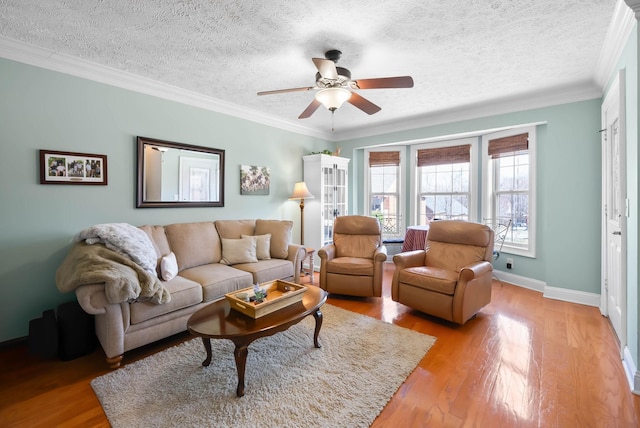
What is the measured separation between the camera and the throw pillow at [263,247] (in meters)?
3.65

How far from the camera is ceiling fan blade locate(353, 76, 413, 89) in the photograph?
7.18ft

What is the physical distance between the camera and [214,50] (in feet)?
8.25

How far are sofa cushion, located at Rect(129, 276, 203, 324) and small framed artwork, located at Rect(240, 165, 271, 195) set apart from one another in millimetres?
1764

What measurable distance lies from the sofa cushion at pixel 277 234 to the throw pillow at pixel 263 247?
0.10m

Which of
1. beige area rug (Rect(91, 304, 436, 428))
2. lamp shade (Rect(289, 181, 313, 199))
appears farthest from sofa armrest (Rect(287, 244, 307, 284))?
beige area rug (Rect(91, 304, 436, 428))

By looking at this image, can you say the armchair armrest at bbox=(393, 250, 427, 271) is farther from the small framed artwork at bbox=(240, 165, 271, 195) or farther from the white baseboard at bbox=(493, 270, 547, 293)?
the small framed artwork at bbox=(240, 165, 271, 195)

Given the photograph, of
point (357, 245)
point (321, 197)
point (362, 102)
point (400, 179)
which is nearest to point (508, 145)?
point (400, 179)

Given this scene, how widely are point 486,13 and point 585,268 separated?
3.12 metres

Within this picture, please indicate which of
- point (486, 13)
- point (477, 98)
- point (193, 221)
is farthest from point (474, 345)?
point (193, 221)

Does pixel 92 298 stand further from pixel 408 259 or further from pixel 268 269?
pixel 408 259

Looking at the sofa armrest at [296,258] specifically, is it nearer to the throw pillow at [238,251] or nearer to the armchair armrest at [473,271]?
the throw pillow at [238,251]

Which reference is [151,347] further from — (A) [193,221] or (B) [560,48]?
(B) [560,48]

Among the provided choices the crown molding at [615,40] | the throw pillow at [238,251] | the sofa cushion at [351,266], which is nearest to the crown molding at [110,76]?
the throw pillow at [238,251]

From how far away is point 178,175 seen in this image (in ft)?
11.4
